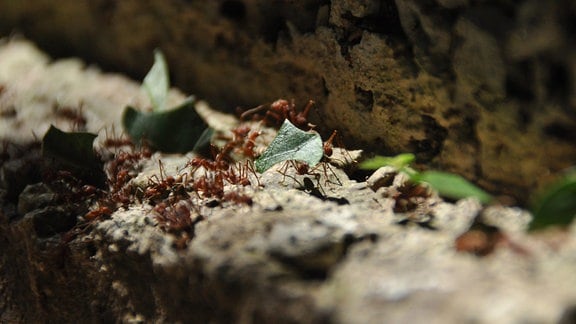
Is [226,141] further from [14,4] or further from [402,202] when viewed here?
[14,4]

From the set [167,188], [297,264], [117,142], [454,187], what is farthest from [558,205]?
[117,142]

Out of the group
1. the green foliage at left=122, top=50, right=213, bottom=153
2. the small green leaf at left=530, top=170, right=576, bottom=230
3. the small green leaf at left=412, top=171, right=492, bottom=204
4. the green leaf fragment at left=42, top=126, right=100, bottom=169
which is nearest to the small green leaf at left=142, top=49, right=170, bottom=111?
the green foliage at left=122, top=50, right=213, bottom=153

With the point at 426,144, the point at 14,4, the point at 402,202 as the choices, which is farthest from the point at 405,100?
the point at 14,4

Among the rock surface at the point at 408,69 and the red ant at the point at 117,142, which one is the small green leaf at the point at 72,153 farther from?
the rock surface at the point at 408,69

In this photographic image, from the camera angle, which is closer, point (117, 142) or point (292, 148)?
point (292, 148)

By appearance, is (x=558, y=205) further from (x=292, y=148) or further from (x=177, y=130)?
(x=177, y=130)
